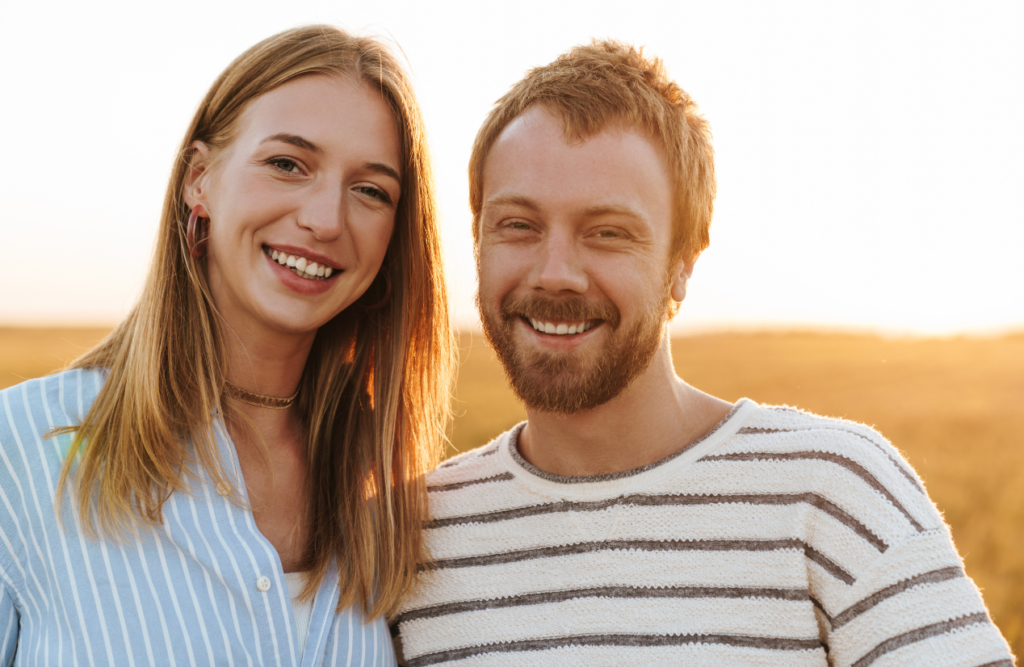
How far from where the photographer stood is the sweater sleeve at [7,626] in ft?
7.16

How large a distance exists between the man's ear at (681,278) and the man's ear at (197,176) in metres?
1.66

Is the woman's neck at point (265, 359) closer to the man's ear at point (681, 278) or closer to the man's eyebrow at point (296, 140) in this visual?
the man's eyebrow at point (296, 140)

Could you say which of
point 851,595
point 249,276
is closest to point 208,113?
point 249,276

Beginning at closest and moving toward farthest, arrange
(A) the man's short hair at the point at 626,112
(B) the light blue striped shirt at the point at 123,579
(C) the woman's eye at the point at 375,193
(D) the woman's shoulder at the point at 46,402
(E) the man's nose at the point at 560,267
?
(B) the light blue striped shirt at the point at 123,579 < (D) the woman's shoulder at the point at 46,402 < (E) the man's nose at the point at 560,267 < (A) the man's short hair at the point at 626,112 < (C) the woman's eye at the point at 375,193

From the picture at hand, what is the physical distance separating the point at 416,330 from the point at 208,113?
111 cm

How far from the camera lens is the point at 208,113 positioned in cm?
275

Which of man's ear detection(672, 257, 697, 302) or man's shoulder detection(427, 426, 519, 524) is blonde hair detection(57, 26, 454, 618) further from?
man's ear detection(672, 257, 697, 302)

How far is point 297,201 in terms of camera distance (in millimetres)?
2539

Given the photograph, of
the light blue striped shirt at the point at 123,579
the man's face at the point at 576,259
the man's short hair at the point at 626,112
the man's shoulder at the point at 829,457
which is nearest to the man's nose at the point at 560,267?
the man's face at the point at 576,259

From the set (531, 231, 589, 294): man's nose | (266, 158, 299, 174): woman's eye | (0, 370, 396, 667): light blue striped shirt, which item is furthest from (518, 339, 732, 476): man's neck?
(266, 158, 299, 174): woman's eye

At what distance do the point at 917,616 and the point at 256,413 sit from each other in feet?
7.25

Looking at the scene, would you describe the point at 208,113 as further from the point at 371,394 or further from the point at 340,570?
the point at 340,570

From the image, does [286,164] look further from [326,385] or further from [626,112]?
[626,112]

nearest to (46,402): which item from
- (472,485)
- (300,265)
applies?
(300,265)
